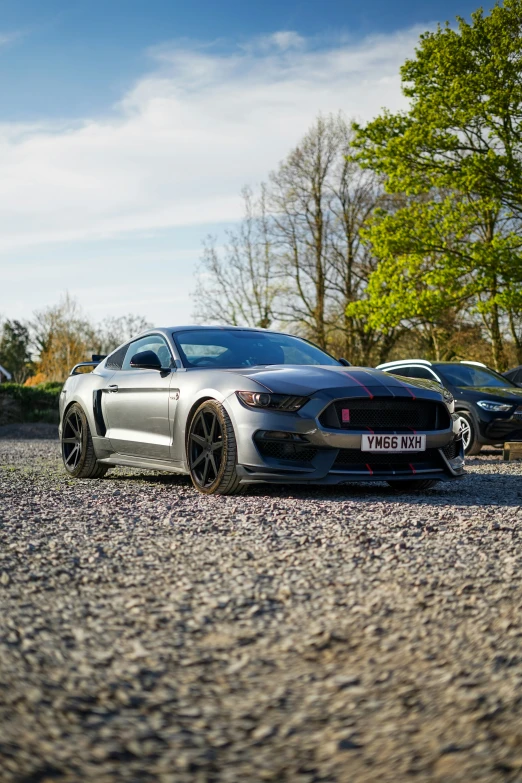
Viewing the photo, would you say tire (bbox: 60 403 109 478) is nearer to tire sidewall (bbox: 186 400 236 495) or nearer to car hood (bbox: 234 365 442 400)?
tire sidewall (bbox: 186 400 236 495)

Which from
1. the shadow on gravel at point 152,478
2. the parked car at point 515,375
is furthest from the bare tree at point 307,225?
the shadow on gravel at point 152,478

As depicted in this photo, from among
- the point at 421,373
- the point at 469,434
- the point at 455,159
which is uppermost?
the point at 455,159

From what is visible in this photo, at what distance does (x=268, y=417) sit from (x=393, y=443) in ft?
3.20

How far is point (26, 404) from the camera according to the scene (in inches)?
922

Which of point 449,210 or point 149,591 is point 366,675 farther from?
point 449,210

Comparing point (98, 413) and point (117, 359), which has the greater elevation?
point (117, 359)

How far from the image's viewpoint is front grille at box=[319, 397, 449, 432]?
6.35 m

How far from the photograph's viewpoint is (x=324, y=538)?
4457mm

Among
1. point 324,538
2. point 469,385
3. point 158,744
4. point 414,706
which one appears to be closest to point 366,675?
point 414,706

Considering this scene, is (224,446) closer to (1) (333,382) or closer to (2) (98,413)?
(1) (333,382)

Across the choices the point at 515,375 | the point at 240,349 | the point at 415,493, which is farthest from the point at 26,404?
the point at 415,493

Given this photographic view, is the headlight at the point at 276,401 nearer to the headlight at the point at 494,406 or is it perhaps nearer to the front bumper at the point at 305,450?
the front bumper at the point at 305,450

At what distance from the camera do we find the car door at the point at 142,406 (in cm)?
734

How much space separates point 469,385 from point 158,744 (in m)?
11.7
